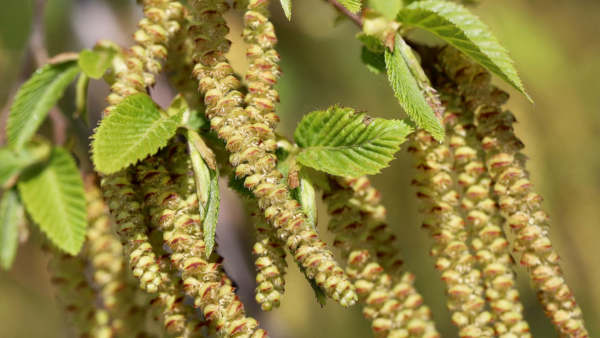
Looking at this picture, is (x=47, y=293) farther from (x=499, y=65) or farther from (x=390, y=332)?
(x=499, y=65)

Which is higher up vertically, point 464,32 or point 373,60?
point 464,32

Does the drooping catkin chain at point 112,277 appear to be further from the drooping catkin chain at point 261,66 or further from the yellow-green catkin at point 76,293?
the drooping catkin chain at point 261,66

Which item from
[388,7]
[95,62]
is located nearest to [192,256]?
[95,62]

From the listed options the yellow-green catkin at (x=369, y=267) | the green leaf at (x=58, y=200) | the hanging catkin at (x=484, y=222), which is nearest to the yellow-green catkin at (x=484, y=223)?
the hanging catkin at (x=484, y=222)

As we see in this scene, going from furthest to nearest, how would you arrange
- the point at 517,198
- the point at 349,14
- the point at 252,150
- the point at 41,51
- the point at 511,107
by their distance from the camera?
the point at 511,107
the point at 41,51
the point at 349,14
the point at 517,198
the point at 252,150

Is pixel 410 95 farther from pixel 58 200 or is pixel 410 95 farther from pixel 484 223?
pixel 58 200

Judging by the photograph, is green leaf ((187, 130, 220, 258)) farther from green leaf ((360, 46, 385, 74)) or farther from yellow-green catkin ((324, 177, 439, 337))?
green leaf ((360, 46, 385, 74))

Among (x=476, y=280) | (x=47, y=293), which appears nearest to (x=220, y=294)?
(x=476, y=280)

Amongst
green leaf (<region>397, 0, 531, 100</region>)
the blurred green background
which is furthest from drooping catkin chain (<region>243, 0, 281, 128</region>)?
the blurred green background
